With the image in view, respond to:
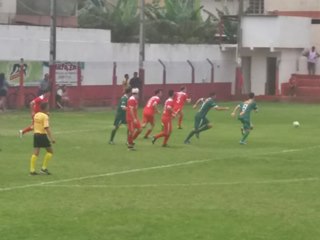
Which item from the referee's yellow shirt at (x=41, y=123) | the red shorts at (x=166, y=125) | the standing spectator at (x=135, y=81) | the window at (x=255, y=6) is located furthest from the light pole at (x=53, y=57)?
the window at (x=255, y=6)

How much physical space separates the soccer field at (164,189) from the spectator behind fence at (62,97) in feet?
40.8

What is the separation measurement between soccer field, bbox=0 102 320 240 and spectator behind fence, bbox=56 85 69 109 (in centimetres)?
1245

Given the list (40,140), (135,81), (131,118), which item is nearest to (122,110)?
(131,118)

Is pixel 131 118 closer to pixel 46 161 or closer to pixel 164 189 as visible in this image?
pixel 46 161

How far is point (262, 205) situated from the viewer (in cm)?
1662

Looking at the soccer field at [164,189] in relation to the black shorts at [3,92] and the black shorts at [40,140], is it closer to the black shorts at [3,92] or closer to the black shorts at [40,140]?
the black shorts at [40,140]

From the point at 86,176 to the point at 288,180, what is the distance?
4.35m

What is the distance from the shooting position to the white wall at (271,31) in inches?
2282

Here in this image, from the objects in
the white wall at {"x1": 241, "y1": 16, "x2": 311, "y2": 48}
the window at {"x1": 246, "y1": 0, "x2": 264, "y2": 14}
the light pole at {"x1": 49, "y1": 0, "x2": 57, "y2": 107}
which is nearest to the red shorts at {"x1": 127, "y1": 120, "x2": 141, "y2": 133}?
the light pole at {"x1": 49, "y1": 0, "x2": 57, "y2": 107}

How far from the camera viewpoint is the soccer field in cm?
1420

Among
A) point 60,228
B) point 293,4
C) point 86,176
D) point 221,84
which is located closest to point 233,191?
point 86,176

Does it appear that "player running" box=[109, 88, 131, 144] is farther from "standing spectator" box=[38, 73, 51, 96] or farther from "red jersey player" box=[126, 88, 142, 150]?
"standing spectator" box=[38, 73, 51, 96]

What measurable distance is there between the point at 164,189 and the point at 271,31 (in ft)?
132

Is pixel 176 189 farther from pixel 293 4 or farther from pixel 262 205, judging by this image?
pixel 293 4
